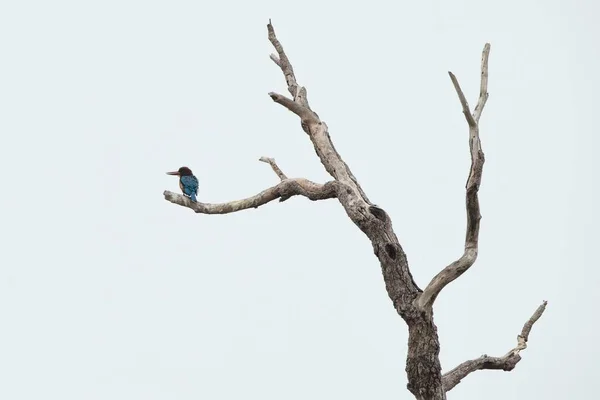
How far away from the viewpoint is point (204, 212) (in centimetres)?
551

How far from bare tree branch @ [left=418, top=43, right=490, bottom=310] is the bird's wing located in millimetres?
2374

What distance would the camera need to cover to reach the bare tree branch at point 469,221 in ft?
13.6

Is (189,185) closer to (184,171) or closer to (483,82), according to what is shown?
(184,171)

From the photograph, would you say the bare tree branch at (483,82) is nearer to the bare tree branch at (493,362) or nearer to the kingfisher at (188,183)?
the bare tree branch at (493,362)

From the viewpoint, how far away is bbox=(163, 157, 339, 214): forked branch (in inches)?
191

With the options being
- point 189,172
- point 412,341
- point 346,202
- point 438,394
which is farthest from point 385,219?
point 189,172

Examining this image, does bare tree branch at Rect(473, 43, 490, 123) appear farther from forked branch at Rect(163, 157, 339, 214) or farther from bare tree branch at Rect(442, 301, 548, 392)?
bare tree branch at Rect(442, 301, 548, 392)

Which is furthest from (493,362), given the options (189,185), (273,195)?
(189,185)

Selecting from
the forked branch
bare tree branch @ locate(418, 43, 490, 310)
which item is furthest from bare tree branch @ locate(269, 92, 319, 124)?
bare tree branch @ locate(418, 43, 490, 310)

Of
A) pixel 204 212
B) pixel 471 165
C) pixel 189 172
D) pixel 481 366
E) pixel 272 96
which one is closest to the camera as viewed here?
pixel 471 165

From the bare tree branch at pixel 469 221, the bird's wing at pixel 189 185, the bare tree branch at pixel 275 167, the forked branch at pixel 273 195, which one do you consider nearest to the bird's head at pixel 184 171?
the bird's wing at pixel 189 185

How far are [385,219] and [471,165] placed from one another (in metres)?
0.54

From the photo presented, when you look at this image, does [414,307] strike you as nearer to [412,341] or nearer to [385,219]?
[412,341]

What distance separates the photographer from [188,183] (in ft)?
20.4
